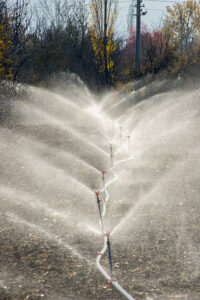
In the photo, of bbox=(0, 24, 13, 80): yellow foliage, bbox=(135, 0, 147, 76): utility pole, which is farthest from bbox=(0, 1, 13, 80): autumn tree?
bbox=(135, 0, 147, 76): utility pole

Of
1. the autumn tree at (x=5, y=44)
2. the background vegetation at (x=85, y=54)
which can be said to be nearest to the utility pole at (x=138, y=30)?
the background vegetation at (x=85, y=54)

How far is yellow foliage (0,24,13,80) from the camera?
15621 mm

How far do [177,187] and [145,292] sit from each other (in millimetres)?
3581

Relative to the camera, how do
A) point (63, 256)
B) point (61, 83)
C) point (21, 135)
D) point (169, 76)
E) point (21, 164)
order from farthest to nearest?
point (61, 83)
point (169, 76)
point (21, 135)
point (21, 164)
point (63, 256)

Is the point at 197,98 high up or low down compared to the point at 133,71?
down

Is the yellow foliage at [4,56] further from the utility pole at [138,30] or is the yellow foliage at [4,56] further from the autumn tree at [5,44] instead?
the utility pole at [138,30]

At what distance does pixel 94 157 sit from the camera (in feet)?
33.0

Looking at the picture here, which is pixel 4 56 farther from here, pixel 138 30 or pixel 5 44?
pixel 138 30

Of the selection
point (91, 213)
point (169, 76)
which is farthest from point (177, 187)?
point (169, 76)

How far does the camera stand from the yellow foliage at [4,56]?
51.3 feet

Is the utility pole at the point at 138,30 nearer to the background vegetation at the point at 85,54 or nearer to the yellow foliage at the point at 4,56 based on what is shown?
the background vegetation at the point at 85,54

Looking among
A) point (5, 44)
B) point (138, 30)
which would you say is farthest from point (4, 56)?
point (138, 30)

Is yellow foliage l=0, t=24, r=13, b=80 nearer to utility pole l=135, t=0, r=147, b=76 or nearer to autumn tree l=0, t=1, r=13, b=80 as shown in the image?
autumn tree l=0, t=1, r=13, b=80

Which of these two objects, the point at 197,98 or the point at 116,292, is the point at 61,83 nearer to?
the point at 197,98
